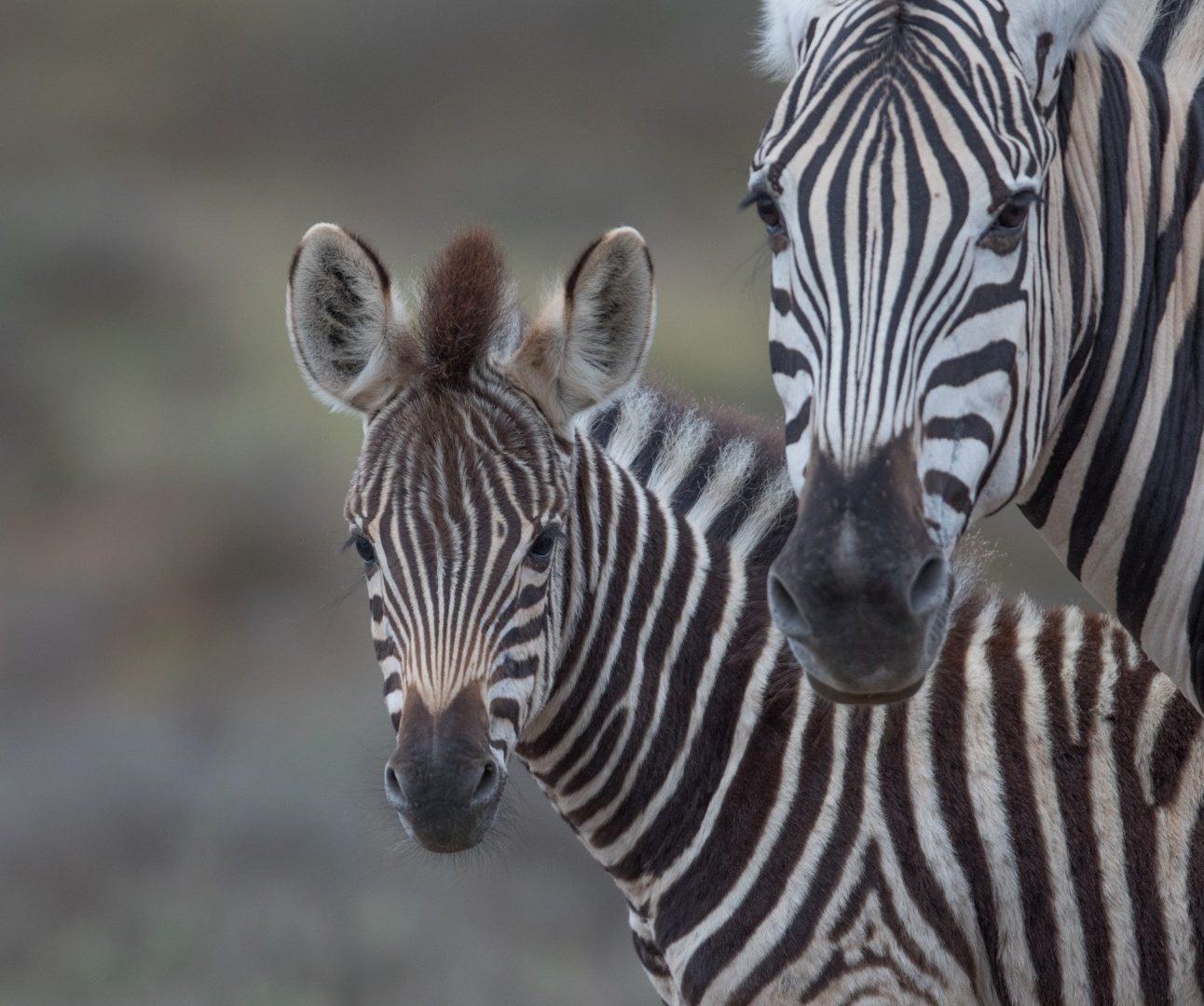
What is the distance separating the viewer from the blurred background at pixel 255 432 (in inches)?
468

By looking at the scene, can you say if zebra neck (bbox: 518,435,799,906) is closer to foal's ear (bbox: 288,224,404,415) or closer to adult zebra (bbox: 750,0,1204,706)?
foal's ear (bbox: 288,224,404,415)

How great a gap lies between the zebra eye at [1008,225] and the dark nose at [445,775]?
6.81 ft

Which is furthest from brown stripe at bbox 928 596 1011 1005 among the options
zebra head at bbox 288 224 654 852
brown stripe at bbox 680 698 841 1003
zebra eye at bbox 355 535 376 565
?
zebra eye at bbox 355 535 376 565

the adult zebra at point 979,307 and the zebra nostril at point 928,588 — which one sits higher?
the adult zebra at point 979,307

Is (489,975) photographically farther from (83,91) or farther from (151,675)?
(83,91)

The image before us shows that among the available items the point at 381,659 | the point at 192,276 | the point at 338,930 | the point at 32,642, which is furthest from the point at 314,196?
the point at 381,659

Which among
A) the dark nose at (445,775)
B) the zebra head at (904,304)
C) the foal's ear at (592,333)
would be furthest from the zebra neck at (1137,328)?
the dark nose at (445,775)

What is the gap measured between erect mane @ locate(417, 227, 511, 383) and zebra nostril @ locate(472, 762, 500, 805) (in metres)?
1.40

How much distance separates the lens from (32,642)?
57.6 feet

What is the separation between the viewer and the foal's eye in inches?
185

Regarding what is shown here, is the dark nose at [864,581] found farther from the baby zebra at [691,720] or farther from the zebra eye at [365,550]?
the zebra eye at [365,550]

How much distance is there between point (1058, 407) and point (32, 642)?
16229 mm

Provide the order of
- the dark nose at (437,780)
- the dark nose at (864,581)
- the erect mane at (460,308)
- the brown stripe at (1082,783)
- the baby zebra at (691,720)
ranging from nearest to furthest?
the dark nose at (864,581)
the dark nose at (437,780)
the baby zebra at (691,720)
the brown stripe at (1082,783)
the erect mane at (460,308)

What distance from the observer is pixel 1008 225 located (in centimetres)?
339
